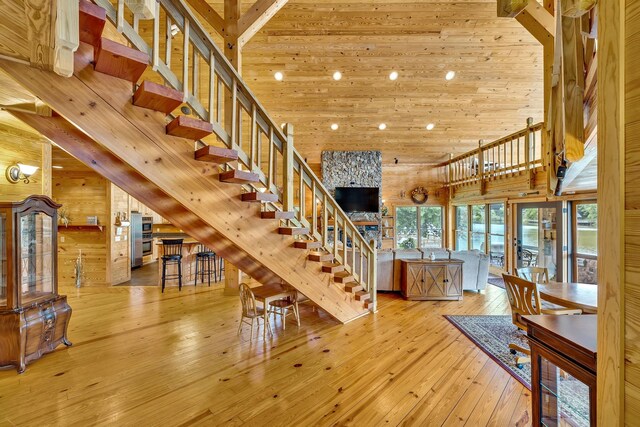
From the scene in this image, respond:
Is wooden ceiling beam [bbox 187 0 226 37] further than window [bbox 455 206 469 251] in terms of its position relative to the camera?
No

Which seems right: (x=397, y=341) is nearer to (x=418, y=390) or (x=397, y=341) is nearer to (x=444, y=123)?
(x=418, y=390)

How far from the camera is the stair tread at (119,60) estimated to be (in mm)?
1630

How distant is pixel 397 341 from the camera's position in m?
3.49

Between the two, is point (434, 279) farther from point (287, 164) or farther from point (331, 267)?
point (287, 164)

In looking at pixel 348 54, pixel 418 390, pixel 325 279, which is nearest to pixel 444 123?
pixel 348 54

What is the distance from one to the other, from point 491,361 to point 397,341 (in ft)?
3.22

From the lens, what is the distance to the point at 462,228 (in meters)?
8.94

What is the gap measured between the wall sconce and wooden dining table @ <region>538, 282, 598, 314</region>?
691 cm

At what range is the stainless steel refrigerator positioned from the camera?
7762 mm

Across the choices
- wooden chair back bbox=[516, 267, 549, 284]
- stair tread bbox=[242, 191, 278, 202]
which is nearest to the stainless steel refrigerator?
stair tread bbox=[242, 191, 278, 202]

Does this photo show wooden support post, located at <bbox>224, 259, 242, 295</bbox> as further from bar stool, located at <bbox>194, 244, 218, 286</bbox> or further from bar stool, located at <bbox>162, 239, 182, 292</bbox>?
bar stool, located at <bbox>162, 239, 182, 292</bbox>

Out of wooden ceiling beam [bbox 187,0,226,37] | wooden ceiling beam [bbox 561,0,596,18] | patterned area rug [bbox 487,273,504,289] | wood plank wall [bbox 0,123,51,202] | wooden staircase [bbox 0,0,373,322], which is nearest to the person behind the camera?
wooden ceiling beam [bbox 561,0,596,18]

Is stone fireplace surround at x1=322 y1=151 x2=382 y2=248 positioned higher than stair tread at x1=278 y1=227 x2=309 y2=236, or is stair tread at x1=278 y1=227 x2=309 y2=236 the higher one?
stone fireplace surround at x1=322 y1=151 x2=382 y2=248

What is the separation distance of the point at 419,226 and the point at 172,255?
23.5ft
